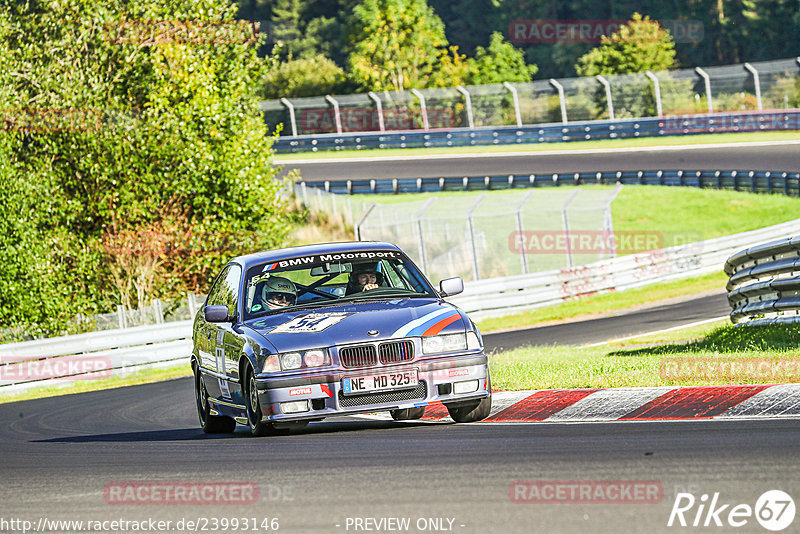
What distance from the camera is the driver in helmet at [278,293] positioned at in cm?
1033

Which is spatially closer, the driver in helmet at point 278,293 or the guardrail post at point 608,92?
the driver in helmet at point 278,293

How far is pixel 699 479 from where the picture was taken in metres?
5.79

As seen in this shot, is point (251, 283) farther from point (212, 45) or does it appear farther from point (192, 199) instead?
point (212, 45)

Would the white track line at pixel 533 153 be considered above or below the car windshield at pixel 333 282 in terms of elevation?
below

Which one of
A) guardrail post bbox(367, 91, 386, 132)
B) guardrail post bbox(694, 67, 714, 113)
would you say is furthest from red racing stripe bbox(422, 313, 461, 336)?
guardrail post bbox(367, 91, 386, 132)

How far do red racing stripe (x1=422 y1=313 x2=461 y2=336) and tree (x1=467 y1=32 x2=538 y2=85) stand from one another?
6469 cm

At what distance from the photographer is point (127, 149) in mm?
29453

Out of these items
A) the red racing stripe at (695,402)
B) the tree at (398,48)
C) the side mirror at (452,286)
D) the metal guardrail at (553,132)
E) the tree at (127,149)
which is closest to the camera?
the red racing stripe at (695,402)

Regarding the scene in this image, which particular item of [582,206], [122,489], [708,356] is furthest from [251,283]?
[582,206]

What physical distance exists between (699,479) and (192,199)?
1037 inches

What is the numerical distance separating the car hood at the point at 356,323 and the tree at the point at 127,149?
18.6m

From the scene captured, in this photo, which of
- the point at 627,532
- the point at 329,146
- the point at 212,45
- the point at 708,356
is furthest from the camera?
the point at 329,146

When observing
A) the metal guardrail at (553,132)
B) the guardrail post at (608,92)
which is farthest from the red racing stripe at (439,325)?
the guardrail post at (608,92)

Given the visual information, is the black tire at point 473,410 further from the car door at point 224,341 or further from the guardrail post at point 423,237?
the guardrail post at point 423,237
